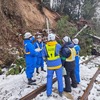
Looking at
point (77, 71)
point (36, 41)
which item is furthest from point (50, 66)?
point (36, 41)

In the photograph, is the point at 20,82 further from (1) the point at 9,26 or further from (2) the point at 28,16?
(2) the point at 28,16

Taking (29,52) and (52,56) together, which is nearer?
(52,56)

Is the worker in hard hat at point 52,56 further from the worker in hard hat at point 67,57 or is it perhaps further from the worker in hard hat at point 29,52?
the worker in hard hat at point 29,52

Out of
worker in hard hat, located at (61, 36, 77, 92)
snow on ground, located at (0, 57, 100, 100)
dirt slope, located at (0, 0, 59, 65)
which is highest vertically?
dirt slope, located at (0, 0, 59, 65)

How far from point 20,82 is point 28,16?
1310 centimetres

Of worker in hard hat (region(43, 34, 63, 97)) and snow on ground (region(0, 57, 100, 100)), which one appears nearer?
worker in hard hat (region(43, 34, 63, 97))

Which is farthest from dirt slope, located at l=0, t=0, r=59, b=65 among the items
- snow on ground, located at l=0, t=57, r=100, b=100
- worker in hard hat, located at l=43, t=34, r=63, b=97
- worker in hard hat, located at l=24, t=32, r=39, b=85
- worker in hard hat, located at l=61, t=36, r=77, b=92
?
worker in hard hat, located at l=43, t=34, r=63, b=97

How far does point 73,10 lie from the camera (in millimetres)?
35750

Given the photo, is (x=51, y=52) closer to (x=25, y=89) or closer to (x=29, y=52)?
(x=29, y=52)

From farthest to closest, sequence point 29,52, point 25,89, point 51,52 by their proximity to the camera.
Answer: point 29,52 → point 25,89 → point 51,52

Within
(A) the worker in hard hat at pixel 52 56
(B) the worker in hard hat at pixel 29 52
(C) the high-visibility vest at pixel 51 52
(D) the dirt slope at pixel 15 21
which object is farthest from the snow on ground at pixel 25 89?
(D) the dirt slope at pixel 15 21

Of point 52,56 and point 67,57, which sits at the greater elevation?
point 52,56

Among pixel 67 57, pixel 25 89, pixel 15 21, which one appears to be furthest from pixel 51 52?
pixel 15 21

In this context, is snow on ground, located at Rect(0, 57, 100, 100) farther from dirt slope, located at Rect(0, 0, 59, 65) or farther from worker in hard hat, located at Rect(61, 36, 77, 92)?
dirt slope, located at Rect(0, 0, 59, 65)
